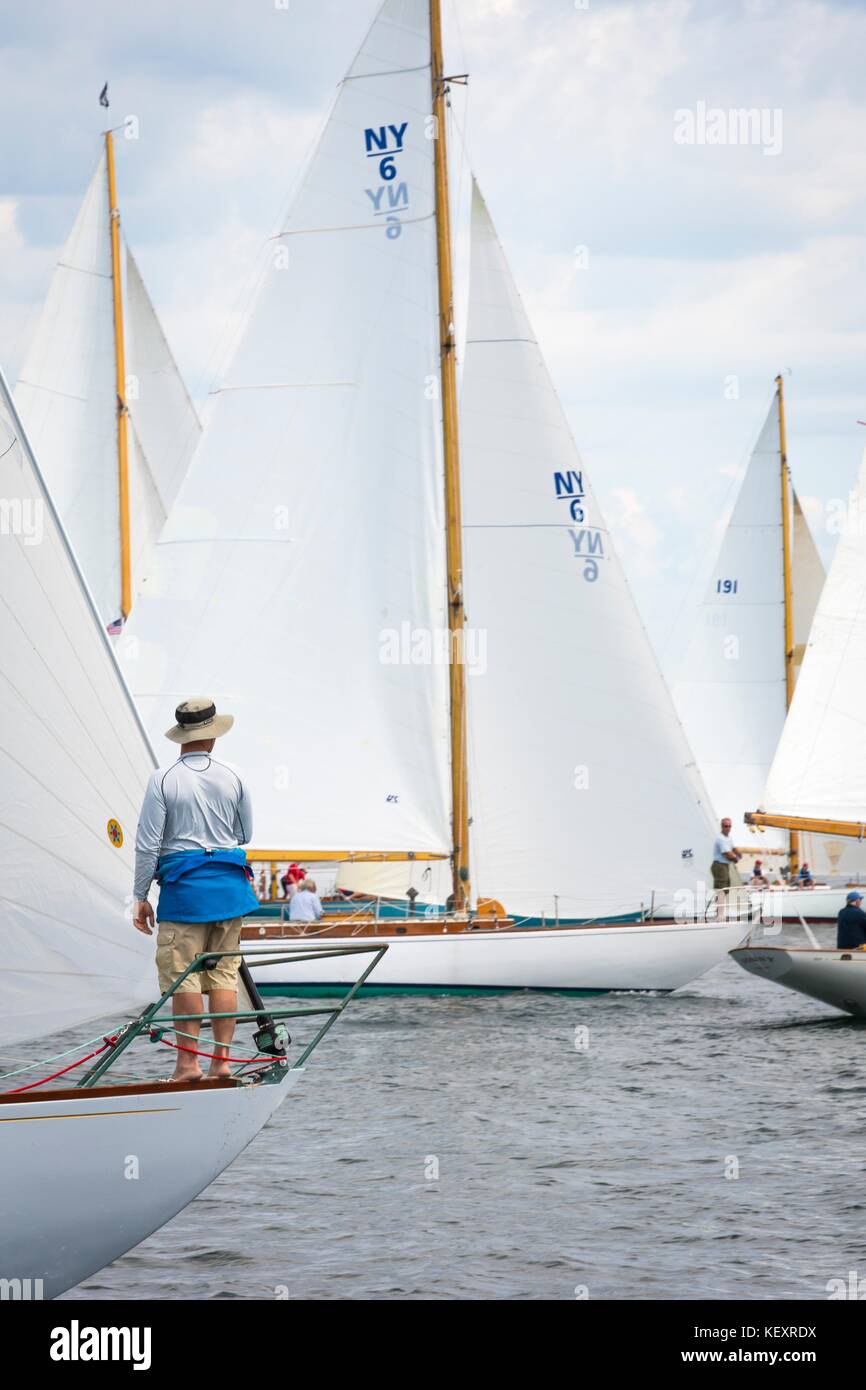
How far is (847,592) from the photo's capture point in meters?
27.0

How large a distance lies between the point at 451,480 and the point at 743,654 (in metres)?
27.0

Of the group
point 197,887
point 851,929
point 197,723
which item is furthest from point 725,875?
point 197,887

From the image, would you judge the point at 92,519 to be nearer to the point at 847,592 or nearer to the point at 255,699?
the point at 255,699

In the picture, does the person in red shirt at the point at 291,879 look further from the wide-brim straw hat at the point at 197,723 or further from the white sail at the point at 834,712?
the wide-brim straw hat at the point at 197,723

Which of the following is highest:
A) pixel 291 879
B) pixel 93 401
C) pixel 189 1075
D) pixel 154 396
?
pixel 154 396

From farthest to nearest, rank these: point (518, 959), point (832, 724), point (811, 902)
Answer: point (811, 902), point (832, 724), point (518, 959)

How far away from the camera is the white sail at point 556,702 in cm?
2661

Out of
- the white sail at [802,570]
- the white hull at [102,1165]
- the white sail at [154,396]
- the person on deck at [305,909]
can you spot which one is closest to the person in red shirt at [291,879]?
the white sail at [154,396]

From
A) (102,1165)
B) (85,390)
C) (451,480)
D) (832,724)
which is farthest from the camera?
(85,390)

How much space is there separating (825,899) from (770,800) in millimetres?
22879

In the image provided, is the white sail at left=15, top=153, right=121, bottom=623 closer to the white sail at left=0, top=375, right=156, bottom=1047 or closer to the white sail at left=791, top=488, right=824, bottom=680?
the white sail at left=791, top=488, right=824, bottom=680

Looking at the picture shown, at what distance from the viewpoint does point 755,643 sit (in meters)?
52.4

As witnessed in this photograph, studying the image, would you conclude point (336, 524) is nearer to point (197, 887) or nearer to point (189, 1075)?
point (197, 887)
